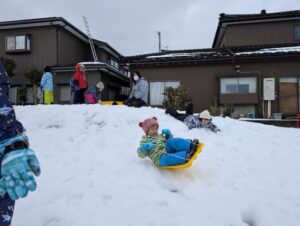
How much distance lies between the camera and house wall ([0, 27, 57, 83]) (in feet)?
62.3

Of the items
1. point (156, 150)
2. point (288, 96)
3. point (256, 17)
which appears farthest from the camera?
point (256, 17)

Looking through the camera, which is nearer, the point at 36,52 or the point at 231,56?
the point at 231,56

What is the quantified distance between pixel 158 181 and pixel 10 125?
2.68 meters

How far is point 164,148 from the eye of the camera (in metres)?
4.77

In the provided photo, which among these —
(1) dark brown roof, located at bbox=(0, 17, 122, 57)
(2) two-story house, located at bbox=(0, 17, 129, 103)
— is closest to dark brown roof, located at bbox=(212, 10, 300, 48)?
(2) two-story house, located at bbox=(0, 17, 129, 103)

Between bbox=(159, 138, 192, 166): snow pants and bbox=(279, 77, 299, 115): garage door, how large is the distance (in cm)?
1224

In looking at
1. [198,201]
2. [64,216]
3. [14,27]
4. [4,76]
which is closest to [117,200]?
[64,216]

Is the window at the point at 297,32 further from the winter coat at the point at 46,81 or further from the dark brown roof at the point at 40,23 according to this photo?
the winter coat at the point at 46,81

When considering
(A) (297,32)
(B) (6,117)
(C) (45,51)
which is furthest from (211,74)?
(B) (6,117)

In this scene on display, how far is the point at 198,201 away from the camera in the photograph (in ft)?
12.5

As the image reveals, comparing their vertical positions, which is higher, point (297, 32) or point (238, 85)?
point (297, 32)

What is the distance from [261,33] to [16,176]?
1848cm

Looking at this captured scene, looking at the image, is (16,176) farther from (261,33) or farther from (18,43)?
(18,43)

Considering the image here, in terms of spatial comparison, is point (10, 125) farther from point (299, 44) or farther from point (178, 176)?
point (299, 44)
